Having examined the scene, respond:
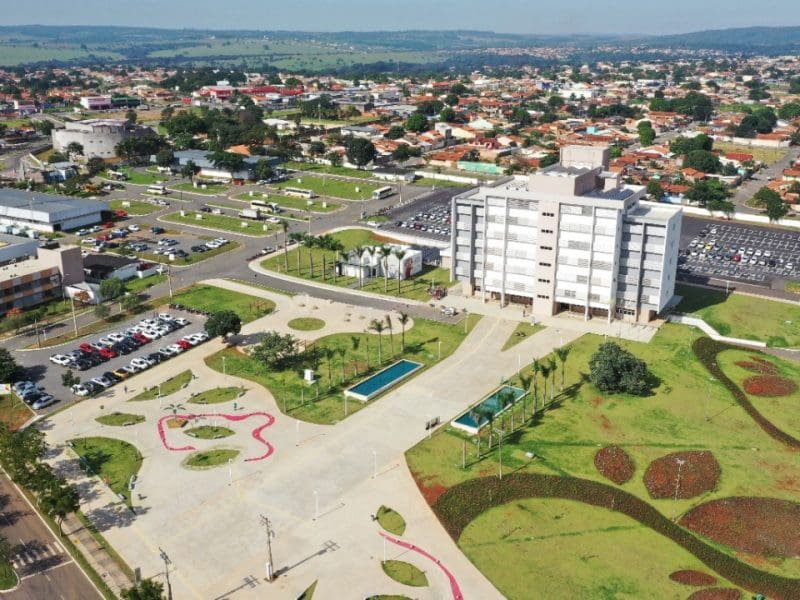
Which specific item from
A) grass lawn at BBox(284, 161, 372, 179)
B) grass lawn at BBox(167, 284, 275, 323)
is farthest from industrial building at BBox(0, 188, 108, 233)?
grass lawn at BBox(284, 161, 372, 179)

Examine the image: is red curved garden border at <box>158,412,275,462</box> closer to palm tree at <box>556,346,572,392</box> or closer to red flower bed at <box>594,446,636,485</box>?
red flower bed at <box>594,446,636,485</box>

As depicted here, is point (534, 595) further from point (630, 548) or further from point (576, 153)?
point (576, 153)

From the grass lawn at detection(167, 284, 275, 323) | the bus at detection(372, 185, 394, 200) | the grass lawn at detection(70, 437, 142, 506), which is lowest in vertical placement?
the grass lawn at detection(70, 437, 142, 506)

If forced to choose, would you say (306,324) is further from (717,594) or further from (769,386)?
(717,594)

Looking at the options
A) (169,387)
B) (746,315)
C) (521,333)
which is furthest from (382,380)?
(746,315)

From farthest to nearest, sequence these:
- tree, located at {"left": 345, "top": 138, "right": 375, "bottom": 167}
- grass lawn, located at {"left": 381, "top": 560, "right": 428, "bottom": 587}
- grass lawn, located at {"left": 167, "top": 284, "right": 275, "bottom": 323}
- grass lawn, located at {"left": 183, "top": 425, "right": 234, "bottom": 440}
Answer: tree, located at {"left": 345, "top": 138, "right": 375, "bottom": 167}, grass lawn, located at {"left": 167, "top": 284, "right": 275, "bottom": 323}, grass lawn, located at {"left": 183, "top": 425, "right": 234, "bottom": 440}, grass lawn, located at {"left": 381, "top": 560, "right": 428, "bottom": 587}

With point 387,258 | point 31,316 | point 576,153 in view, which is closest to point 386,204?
point 387,258

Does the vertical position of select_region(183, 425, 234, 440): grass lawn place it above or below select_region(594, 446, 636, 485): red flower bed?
below
